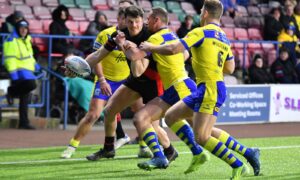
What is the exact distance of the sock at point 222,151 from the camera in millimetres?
10039

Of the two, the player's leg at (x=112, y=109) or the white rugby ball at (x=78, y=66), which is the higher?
the white rugby ball at (x=78, y=66)

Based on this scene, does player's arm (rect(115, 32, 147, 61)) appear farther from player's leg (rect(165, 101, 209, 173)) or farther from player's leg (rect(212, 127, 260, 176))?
player's leg (rect(212, 127, 260, 176))

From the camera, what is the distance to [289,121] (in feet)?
68.3

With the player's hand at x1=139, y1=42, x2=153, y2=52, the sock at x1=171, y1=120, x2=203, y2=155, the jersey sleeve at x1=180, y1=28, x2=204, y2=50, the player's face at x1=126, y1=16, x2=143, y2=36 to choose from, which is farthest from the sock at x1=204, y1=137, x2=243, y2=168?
the player's face at x1=126, y1=16, x2=143, y2=36

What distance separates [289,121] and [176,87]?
33.1ft

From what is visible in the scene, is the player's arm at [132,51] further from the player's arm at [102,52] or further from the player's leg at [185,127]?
the player's arm at [102,52]

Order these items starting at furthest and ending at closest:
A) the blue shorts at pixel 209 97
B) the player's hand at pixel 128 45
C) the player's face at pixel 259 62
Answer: the player's face at pixel 259 62 < the player's hand at pixel 128 45 < the blue shorts at pixel 209 97

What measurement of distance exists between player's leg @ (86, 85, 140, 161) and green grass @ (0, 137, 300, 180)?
0.13m

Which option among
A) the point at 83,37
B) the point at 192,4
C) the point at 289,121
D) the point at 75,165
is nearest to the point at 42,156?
the point at 75,165

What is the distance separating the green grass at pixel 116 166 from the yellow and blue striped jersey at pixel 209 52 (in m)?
1.31

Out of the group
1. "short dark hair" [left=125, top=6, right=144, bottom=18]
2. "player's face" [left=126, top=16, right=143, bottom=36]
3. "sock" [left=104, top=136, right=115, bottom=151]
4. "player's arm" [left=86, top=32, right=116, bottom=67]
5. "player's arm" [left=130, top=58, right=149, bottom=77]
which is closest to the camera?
"player's arm" [left=130, top=58, right=149, bottom=77]

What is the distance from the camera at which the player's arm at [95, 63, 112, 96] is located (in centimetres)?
1267

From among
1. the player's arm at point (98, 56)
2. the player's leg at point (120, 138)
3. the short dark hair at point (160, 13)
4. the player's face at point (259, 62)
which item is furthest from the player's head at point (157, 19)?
the player's face at point (259, 62)

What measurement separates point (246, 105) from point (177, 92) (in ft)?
29.7
